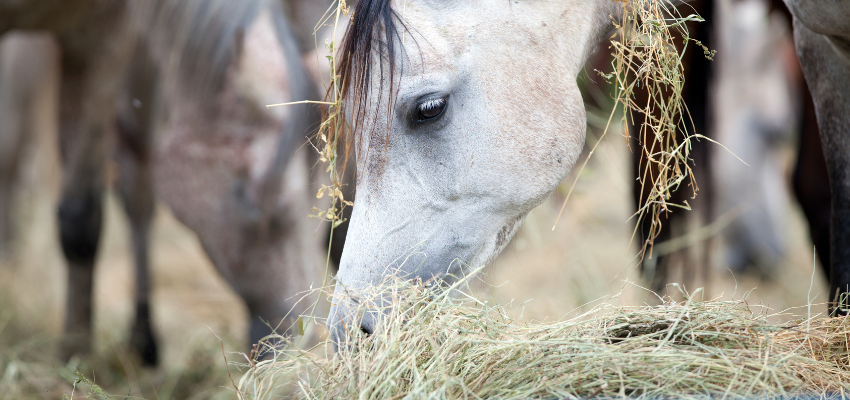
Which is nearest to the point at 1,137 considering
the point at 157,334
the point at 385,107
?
the point at 157,334

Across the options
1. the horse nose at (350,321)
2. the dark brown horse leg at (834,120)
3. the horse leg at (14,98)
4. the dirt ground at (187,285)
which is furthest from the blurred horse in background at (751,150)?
the horse leg at (14,98)

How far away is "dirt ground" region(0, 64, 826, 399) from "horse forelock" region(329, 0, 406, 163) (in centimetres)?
→ 45

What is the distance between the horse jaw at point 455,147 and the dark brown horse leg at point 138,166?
2.08 metres

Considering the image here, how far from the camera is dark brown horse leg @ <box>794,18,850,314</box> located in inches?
55.2

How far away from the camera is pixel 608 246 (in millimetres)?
3686

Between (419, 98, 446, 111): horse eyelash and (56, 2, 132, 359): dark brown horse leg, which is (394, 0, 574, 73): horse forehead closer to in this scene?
(419, 98, 446, 111): horse eyelash

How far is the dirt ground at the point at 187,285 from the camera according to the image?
2.18m

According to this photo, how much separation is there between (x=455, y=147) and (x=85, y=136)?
2155 mm

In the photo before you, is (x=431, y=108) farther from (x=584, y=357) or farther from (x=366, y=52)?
(x=584, y=357)

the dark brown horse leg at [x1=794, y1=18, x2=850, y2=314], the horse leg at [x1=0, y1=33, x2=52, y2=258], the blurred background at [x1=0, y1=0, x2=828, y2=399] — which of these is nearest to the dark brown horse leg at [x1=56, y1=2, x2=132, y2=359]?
the blurred background at [x1=0, y1=0, x2=828, y2=399]

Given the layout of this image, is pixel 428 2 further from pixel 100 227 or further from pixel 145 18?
pixel 100 227

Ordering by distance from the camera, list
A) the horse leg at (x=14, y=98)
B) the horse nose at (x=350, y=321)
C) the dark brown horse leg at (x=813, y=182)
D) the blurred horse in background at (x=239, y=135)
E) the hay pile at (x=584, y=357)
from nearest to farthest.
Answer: the hay pile at (x=584, y=357) < the horse nose at (x=350, y=321) < the blurred horse in background at (x=239, y=135) < the dark brown horse leg at (x=813, y=182) < the horse leg at (x=14, y=98)

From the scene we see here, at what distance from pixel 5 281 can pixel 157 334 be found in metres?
0.88

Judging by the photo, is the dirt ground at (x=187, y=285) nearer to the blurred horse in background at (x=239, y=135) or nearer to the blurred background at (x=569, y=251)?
the blurred background at (x=569, y=251)
